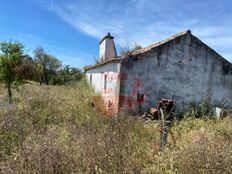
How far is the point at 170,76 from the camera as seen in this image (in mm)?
14445

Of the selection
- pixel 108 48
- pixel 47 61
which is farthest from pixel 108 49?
pixel 47 61

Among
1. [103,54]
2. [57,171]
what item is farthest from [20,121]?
[103,54]

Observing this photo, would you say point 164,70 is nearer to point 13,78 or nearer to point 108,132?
point 108,132

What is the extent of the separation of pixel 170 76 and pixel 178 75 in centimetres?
49

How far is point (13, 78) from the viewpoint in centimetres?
1942

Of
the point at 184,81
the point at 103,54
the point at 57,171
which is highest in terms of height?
the point at 103,54

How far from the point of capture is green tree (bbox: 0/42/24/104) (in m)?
18.7

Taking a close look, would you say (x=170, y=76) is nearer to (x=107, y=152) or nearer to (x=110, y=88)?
(x=110, y=88)

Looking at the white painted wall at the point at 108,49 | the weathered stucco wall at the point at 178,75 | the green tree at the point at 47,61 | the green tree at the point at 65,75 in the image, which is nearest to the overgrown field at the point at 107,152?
the weathered stucco wall at the point at 178,75

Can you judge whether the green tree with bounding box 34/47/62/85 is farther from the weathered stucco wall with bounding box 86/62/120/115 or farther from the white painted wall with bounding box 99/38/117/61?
the weathered stucco wall with bounding box 86/62/120/115

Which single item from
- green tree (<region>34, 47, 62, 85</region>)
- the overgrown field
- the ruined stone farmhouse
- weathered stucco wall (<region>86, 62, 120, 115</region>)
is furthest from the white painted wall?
green tree (<region>34, 47, 62, 85</region>)

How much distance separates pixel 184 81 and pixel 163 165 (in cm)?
1058

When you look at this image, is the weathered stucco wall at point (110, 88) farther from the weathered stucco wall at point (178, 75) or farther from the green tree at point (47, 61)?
the green tree at point (47, 61)

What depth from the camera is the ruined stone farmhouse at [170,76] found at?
13359 mm
